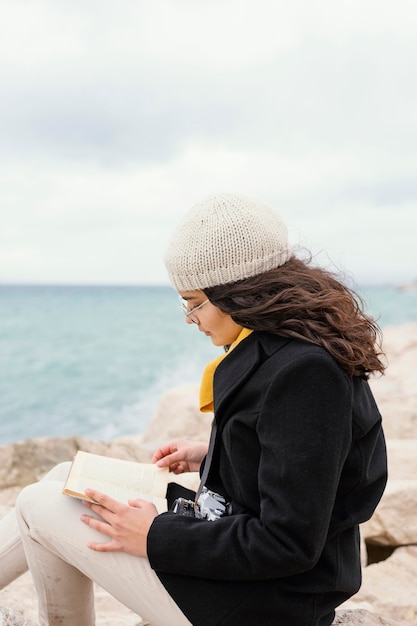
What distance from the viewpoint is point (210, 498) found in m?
1.90

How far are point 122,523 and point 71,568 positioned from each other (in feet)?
1.08

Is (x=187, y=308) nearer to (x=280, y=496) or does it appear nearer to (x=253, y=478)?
(x=253, y=478)

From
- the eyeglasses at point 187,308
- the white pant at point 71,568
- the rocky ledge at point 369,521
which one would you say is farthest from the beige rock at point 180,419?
the eyeglasses at point 187,308

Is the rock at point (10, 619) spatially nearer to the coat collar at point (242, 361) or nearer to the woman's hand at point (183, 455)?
the woman's hand at point (183, 455)

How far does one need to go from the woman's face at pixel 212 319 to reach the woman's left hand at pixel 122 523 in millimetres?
536

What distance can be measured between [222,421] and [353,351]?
41cm

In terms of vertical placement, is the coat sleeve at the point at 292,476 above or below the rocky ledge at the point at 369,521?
above

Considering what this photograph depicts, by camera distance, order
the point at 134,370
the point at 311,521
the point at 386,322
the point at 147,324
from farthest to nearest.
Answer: the point at 147,324
the point at 386,322
the point at 134,370
the point at 311,521

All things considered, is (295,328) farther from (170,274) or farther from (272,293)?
(170,274)

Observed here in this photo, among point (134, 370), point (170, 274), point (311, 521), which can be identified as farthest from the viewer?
point (134, 370)

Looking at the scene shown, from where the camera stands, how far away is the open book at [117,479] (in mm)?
1970

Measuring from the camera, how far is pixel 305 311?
1.75 m

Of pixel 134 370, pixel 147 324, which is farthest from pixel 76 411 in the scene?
pixel 147 324

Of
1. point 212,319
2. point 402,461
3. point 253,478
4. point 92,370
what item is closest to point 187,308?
point 212,319
